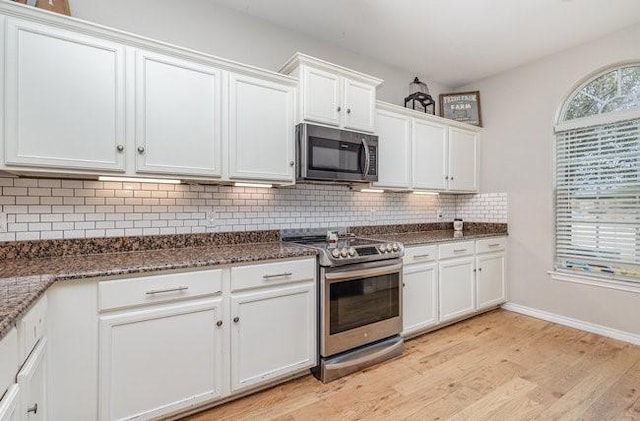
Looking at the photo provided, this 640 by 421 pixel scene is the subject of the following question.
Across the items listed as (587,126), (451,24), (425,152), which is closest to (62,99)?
(451,24)

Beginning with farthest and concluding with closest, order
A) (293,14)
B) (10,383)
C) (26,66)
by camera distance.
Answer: (293,14) < (26,66) < (10,383)

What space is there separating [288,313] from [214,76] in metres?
1.64

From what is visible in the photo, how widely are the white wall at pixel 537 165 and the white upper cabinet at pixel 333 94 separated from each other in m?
1.86

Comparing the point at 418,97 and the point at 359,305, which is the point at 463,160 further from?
the point at 359,305

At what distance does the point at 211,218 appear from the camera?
2434 mm

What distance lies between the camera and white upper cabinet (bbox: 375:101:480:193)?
10.1 ft

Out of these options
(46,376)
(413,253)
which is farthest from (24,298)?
(413,253)

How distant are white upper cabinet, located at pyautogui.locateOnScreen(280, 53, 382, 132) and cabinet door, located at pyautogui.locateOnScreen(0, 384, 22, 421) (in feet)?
6.77

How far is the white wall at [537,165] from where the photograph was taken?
291 centimetres

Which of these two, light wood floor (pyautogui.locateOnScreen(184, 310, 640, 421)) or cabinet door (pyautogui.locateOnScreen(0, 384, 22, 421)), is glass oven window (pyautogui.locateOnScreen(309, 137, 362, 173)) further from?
cabinet door (pyautogui.locateOnScreen(0, 384, 22, 421))

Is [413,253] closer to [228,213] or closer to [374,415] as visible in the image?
[374,415]

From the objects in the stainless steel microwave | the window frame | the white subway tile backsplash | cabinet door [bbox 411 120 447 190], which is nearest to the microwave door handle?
the stainless steel microwave

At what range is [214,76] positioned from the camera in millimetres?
2109

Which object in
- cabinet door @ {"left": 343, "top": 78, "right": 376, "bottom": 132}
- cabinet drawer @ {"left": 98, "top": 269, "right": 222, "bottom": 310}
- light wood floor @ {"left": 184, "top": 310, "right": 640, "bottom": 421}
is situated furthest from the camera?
cabinet door @ {"left": 343, "top": 78, "right": 376, "bottom": 132}
